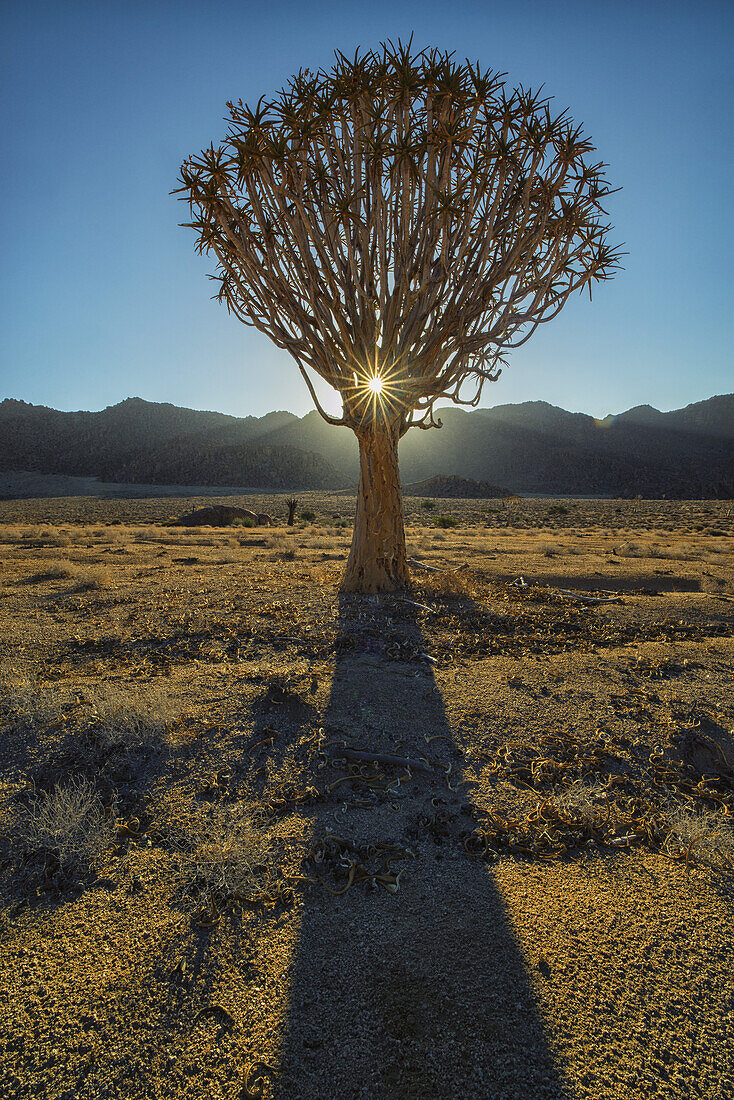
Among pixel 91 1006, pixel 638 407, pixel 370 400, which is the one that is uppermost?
pixel 638 407

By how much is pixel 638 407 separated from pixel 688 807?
123218 millimetres

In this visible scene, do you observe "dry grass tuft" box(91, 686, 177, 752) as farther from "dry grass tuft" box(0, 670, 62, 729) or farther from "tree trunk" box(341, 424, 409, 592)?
"tree trunk" box(341, 424, 409, 592)

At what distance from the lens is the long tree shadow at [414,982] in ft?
4.91

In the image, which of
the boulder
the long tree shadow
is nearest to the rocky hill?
the boulder

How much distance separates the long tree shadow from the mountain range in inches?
2515

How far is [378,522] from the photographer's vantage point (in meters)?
7.58

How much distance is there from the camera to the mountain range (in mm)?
69875

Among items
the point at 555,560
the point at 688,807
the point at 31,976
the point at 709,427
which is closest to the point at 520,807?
the point at 688,807

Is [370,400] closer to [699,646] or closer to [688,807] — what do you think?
[699,646]

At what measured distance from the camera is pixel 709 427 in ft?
297

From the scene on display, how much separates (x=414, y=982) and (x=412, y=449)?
9045cm

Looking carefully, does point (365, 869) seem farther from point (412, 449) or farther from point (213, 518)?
point (412, 449)

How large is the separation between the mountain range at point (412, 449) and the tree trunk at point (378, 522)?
5851 centimetres

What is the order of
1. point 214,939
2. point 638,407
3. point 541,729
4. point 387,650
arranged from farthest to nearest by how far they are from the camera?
point 638,407 < point 387,650 < point 541,729 < point 214,939
